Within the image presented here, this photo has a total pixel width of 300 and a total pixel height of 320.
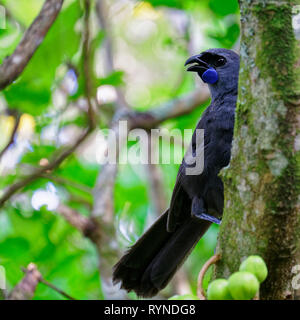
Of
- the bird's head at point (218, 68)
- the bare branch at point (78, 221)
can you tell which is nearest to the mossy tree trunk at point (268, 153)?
the bird's head at point (218, 68)

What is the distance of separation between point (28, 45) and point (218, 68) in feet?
4.82

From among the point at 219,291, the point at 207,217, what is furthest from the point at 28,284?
the point at 219,291

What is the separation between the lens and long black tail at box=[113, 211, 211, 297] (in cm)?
373

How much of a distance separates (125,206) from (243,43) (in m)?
3.29

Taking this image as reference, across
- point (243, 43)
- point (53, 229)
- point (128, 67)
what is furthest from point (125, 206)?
point (128, 67)

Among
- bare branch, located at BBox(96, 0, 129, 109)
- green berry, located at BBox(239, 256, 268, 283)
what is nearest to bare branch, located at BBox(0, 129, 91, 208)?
bare branch, located at BBox(96, 0, 129, 109)

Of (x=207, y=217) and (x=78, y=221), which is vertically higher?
(x=207, y=217)

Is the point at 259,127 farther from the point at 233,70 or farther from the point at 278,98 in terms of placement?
the point at 233,70

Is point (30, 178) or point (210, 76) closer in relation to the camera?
point (30, 178)

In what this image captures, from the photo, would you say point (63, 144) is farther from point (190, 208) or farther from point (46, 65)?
point (190, 208)

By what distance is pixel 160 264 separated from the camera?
3807 mm

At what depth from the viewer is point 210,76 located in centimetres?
Result: 405

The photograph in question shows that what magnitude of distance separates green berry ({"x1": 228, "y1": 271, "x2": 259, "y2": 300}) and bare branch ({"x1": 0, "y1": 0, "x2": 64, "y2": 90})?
216 cm

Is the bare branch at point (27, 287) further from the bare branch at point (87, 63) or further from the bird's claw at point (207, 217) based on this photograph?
the bird's claw at point (207, 217)
